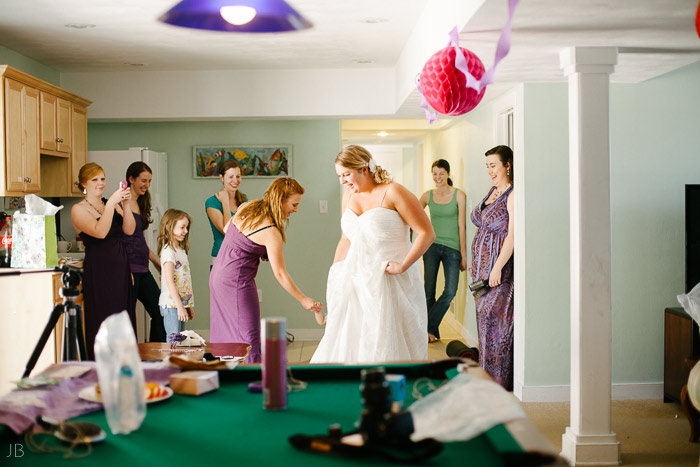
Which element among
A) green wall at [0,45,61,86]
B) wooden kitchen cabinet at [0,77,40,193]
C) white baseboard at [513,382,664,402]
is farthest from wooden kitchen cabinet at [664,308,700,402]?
green wall at [0,45,61,86]

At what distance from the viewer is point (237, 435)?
155 centimetres

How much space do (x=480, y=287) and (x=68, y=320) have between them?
9.53 ft

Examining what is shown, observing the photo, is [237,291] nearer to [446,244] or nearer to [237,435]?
[237,435]

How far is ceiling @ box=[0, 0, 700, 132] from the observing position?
2.69 m

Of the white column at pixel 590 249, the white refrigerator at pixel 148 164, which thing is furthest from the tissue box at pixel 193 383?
the white refrigerator at pixel 148 164

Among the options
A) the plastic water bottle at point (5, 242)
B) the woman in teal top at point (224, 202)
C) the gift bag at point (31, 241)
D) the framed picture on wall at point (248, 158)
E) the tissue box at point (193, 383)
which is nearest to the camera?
the tissue box at point (193, 383)

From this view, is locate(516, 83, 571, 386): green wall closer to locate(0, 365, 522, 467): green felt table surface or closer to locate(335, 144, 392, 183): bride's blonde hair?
locate(335, 144, 392, 183): bride's blonde hair

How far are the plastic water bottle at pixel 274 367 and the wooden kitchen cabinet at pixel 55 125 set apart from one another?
3677 mm

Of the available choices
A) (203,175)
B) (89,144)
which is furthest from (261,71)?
(89,144)

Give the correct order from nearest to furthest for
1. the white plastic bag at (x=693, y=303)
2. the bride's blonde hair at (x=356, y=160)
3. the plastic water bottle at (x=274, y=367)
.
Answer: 1. the plastic water bottle at (x=274, y=367)
2. the bride's blonde hair at (x=356, y=160)
3. the white plastic bag at (x=693, y=303)

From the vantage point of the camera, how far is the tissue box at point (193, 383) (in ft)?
6.05

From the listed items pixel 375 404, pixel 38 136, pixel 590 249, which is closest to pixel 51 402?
pixel 375 404

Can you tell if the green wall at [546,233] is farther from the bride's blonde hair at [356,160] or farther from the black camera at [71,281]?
the black camera at [71,281]

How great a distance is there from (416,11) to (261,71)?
7.60 feet
